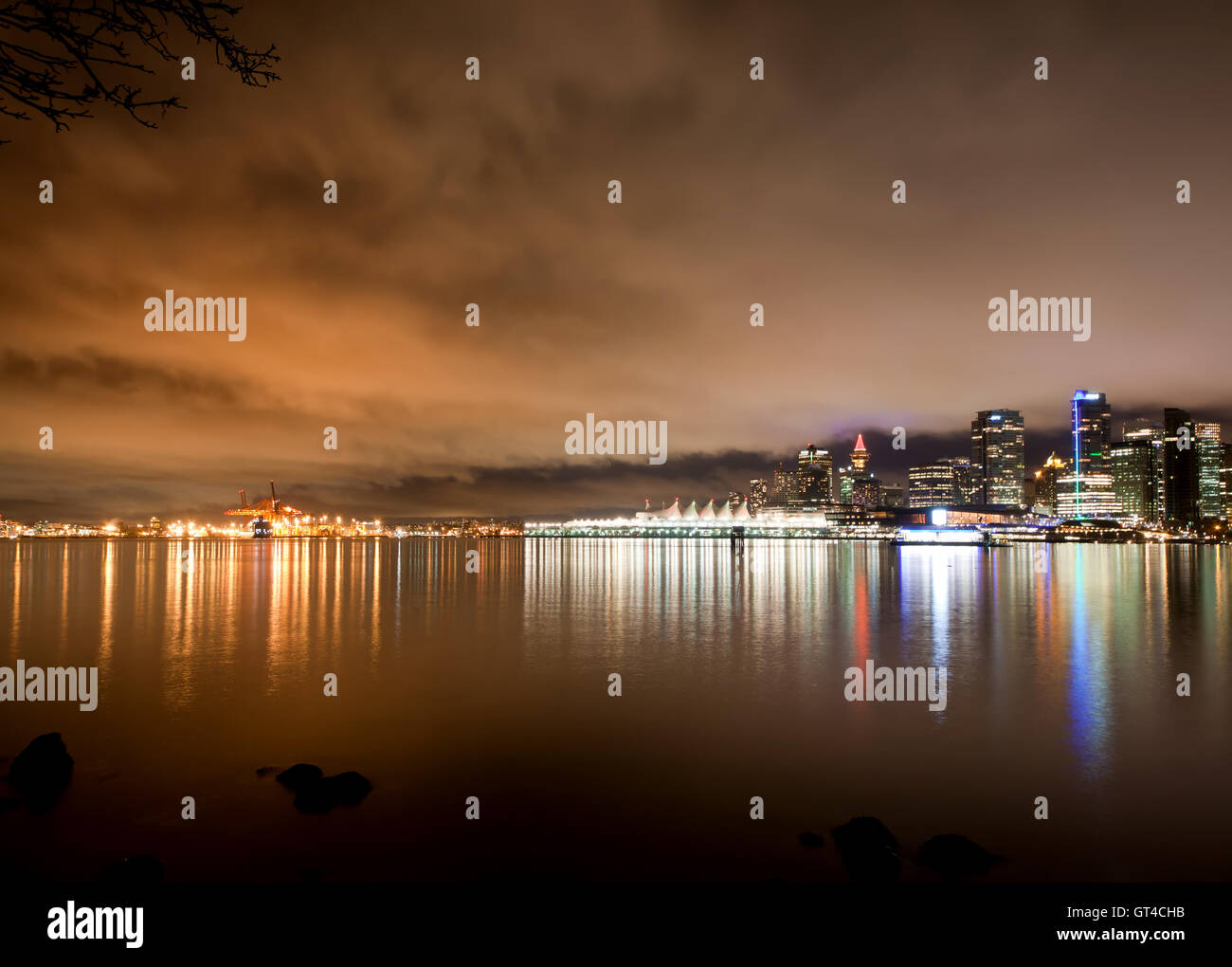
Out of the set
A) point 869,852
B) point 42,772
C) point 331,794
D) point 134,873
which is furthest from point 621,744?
point 42,772

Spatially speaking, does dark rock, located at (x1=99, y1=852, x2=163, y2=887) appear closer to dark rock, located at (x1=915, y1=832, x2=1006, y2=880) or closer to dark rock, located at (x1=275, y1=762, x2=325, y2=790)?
dark rock, located at (x1=275, y1=762, x2=325, y2=790)

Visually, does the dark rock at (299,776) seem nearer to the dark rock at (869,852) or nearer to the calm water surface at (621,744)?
the calm water surface at (621,744)

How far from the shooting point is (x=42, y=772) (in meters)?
12.9

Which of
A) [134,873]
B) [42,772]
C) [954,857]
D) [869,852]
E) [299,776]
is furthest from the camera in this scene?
[299,776]

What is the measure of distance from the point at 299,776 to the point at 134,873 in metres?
5.77

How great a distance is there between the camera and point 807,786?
13445 millimetres

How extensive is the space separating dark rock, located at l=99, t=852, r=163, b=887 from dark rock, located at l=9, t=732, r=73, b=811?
636 cm

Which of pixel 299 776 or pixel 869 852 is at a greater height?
pixel 869 852

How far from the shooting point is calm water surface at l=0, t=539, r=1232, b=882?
1087 centimetres

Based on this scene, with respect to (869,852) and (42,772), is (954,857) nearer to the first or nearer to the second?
(869,852)

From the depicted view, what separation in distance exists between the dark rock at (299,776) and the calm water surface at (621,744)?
0.44 meters

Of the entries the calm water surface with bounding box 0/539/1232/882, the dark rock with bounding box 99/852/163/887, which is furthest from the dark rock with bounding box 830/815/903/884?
the dark rock with bounding box 99/852/163/887
